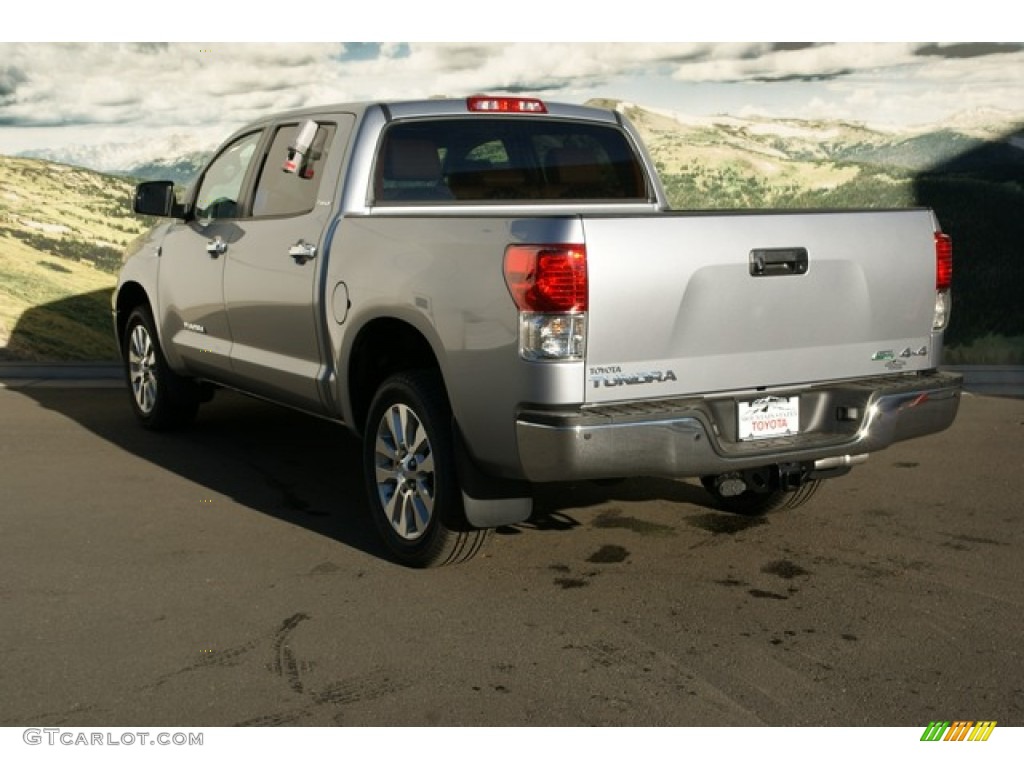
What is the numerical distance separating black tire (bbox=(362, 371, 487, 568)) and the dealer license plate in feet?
3.81

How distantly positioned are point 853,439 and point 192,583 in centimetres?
276

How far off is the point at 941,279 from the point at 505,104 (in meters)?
2.34

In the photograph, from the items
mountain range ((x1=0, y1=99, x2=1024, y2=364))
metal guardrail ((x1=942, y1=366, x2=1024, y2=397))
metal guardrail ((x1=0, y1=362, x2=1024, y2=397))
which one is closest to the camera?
metal guardrail ((x1=942, y1=366, x2=1024, y2=397))

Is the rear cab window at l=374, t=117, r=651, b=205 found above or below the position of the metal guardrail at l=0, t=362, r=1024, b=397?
above

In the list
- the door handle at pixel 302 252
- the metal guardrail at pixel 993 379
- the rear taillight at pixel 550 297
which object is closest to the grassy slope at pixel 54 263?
the door handle at pixel 302 252

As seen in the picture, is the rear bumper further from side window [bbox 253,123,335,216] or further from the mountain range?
the mountain range

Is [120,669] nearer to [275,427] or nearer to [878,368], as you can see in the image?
[878,368]

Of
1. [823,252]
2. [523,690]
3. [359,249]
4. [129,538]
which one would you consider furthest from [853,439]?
[129,538]

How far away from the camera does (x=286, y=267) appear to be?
6527mm

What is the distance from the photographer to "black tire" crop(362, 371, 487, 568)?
5.41 m

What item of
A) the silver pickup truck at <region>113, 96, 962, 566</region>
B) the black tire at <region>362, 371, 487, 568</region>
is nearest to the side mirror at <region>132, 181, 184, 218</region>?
the silver pickup truck at <region>113, 96, 962, 566</region>

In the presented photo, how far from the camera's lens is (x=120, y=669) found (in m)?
4.55

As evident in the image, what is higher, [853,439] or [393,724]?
[853,439]

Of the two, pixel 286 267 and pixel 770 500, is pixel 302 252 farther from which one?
pixel 770 500
